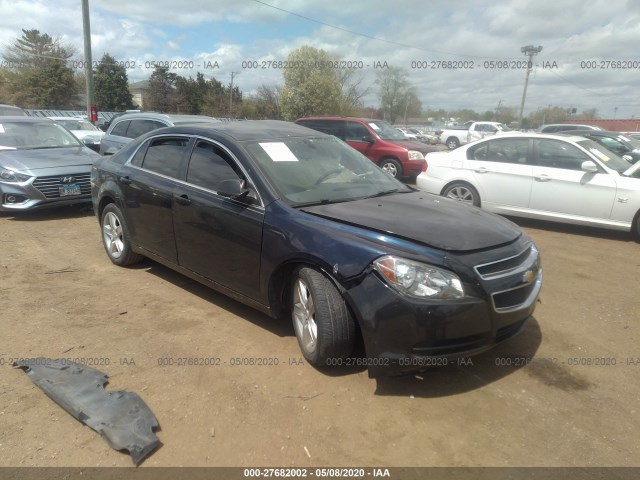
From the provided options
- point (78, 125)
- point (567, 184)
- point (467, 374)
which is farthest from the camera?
point (78, 125)

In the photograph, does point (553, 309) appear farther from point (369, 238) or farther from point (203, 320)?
point (203, 320)

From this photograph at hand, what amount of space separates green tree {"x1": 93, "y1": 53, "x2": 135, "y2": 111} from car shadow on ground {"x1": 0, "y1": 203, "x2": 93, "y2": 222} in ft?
139

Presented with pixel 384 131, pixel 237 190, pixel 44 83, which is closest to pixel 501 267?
pixel 237 190

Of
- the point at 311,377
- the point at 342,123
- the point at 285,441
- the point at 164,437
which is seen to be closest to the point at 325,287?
the point at 311,377

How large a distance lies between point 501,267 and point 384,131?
10.8 metres

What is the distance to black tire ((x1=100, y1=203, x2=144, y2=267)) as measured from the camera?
5.16m

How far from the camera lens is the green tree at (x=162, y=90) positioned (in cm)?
4938

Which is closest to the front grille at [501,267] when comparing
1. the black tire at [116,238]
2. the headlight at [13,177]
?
the black tire at [116,238]

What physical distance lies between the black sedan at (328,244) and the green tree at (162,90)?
48478 mm

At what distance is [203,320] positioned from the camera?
409cm

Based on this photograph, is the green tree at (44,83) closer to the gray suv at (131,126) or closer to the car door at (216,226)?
the gray suv at (131,126)

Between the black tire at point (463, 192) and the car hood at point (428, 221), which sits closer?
the car hood at point (428, 221)

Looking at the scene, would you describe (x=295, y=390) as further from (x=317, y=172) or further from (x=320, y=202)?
(x=317, y=172)

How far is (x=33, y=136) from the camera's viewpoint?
28.0 ft
